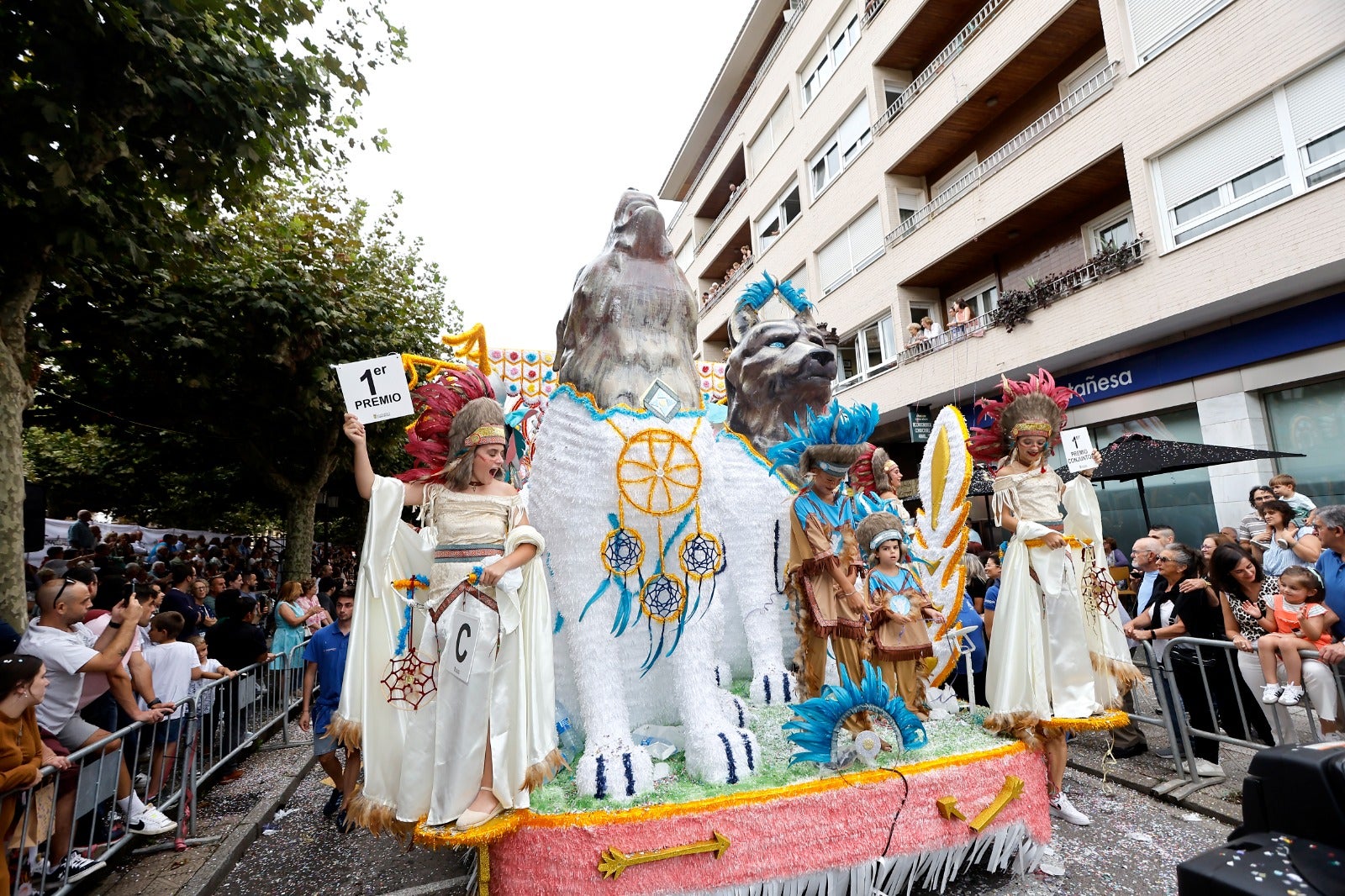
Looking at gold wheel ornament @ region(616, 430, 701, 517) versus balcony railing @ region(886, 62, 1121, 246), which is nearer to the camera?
gold wheel ornament @ region(616, 430, 701, 517)

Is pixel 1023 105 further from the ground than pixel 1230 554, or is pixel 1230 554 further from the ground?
pixel 1023 105

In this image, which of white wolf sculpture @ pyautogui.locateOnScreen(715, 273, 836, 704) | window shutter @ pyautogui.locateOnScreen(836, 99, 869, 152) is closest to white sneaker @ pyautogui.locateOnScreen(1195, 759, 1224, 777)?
white wolf sculpture @ pyautogui.locateOnScreen(715, 273, 836, 704)

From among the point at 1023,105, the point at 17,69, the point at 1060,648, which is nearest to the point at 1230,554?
the point at 1060,648

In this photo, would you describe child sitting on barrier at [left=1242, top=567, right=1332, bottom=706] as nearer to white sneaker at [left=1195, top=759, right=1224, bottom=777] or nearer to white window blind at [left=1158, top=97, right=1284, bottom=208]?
white sneaker at [left=1195, top=759, right=1224, bottom=777]

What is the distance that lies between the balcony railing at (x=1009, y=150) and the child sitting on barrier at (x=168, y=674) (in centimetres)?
1140

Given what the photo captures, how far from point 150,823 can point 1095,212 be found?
1220 cm

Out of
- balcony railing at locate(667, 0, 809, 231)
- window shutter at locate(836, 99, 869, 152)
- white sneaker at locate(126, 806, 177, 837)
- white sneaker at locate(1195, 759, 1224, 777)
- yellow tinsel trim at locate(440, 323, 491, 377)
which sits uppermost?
balcony railing at locate(667, 0, 809, 231)

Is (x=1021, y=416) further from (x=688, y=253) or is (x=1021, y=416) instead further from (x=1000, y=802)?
(x=688, y=253)

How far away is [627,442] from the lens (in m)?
2.79

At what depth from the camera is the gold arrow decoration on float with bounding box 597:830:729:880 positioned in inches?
89.2

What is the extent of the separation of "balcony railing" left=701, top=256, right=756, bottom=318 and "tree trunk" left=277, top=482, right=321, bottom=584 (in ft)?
29.8

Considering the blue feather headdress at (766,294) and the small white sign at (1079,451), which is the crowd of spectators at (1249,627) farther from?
the blue feather headdress at (766,294)

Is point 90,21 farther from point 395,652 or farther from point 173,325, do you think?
point 173,325

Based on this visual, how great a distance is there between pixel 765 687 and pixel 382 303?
8.46 meters
